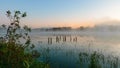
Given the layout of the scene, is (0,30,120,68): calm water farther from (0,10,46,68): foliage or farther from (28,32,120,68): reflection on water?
(0,10,46,68): foliage

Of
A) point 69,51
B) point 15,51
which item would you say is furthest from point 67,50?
point 15,51

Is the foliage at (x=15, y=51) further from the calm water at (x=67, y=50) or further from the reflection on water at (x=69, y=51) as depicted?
the reflection on water at (x=69, y=51)

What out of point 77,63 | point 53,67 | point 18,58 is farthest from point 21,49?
point 77,63

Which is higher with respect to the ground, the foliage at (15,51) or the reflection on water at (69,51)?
the foliage at (15,51)

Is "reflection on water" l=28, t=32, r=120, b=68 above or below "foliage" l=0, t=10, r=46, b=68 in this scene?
below

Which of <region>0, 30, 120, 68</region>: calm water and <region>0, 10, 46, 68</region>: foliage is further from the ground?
<region>0, 10, 46, 68</region>: foliage

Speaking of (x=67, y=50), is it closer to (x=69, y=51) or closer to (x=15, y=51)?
(x=69, y=51)

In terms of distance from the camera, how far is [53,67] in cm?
2147

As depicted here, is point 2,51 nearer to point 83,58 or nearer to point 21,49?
point 21,49

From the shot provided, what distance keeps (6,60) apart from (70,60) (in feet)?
60.4

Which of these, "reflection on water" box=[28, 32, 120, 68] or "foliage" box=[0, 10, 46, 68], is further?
"reflection on water" box=[28, 32, 120, 68]

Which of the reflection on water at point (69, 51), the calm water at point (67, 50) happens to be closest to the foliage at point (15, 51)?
the calm water at point (67, 50)

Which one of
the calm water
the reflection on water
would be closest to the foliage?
the calm water

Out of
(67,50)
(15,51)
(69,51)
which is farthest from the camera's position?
(67,50)
